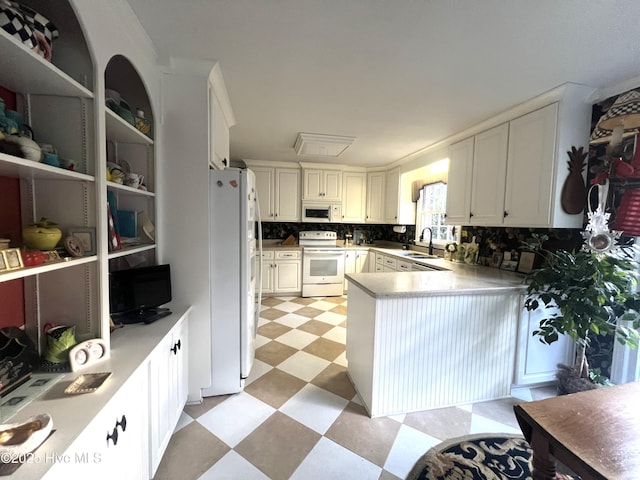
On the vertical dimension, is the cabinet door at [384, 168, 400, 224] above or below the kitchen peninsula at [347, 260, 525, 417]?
above

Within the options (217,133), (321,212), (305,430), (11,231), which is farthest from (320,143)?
(305,430)

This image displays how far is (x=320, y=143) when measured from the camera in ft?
10.8

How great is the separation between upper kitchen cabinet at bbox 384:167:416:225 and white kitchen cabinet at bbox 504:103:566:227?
6.46ft

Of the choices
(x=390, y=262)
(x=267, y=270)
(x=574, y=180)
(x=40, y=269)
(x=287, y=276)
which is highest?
(x=574, y=180)

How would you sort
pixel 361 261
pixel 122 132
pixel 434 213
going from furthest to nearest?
pixel 361 261 < pixel 434 213 < pixel 122 132

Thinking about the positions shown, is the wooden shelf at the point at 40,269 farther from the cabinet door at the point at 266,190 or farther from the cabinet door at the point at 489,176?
the cabinet door at the point at 266,190

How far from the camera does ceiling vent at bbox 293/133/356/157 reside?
10.4ft

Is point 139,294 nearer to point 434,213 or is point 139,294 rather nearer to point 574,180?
point 574,180

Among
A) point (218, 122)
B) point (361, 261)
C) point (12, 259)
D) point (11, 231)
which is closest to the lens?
point (12, 259)

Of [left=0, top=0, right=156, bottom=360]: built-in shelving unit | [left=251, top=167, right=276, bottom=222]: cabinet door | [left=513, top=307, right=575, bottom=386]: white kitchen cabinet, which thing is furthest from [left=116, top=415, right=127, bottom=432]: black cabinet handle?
[left=251, top=167, right=276, bottom=222]: cabinet door

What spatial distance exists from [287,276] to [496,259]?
2991mm

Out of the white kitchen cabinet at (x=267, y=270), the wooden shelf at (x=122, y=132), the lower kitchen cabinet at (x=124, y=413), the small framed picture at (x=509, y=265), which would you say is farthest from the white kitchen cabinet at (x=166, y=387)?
the small framed picture at (x=509, y=265)

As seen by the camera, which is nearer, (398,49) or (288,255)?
(398,49)

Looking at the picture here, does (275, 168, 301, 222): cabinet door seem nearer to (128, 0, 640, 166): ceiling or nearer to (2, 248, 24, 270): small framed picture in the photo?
(128, 0, 640, 166): ceiling
